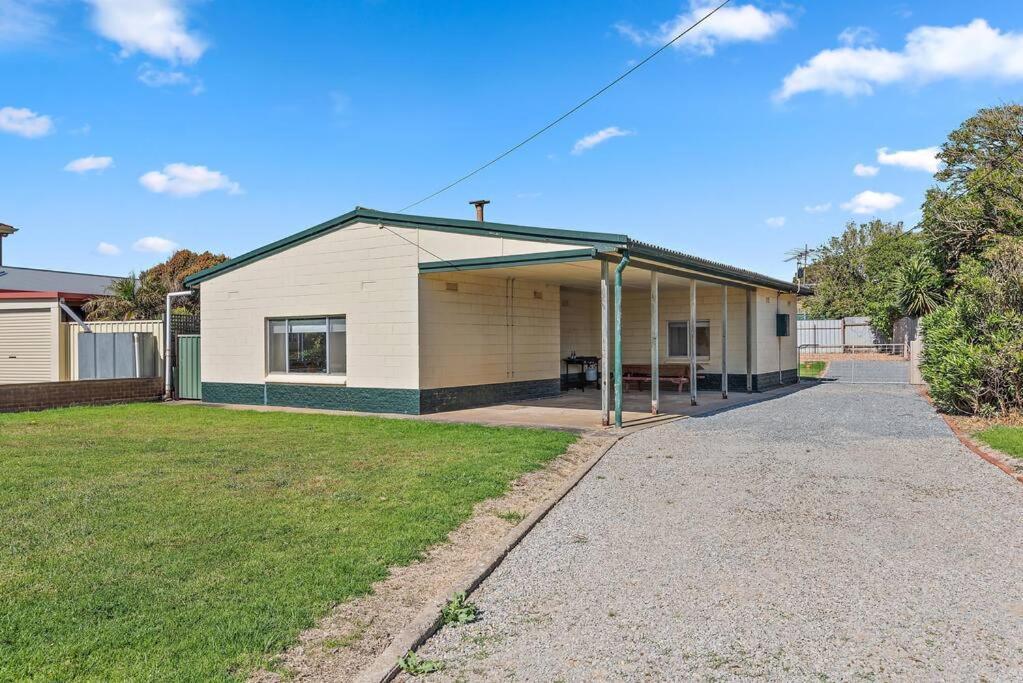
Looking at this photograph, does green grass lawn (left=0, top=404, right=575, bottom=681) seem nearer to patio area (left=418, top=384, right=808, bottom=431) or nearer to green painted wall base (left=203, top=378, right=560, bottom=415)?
patio area (left=418, top=384, right=808, bottom=431)

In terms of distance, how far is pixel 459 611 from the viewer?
12.9ft

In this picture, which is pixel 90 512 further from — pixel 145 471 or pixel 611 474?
pixel 611 474

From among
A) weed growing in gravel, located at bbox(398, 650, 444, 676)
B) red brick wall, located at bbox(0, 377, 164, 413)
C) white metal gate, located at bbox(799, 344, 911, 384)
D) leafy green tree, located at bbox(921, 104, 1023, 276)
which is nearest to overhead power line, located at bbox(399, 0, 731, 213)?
red brick wall, located at bbox(0, 377, 164, 413)

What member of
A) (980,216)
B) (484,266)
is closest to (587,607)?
(484,266)

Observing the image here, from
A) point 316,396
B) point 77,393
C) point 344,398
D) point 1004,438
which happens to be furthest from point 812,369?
→ point 77,393

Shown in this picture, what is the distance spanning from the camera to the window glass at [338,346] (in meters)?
14.0

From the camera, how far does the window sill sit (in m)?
14.0

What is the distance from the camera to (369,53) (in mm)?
14984

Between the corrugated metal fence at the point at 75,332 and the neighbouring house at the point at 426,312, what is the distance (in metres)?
2.12

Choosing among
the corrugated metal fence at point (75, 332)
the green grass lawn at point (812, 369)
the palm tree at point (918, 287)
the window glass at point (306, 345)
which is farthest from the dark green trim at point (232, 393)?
the green grass lawn at point (812, 369)

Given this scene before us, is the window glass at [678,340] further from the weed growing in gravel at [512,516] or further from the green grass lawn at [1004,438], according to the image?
the weed growing in gravel at [512,516]

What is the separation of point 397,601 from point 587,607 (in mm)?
1119

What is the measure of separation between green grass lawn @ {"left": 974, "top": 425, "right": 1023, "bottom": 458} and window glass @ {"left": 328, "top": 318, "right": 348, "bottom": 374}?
10.8 m

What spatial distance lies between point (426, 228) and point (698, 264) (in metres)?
5.35
